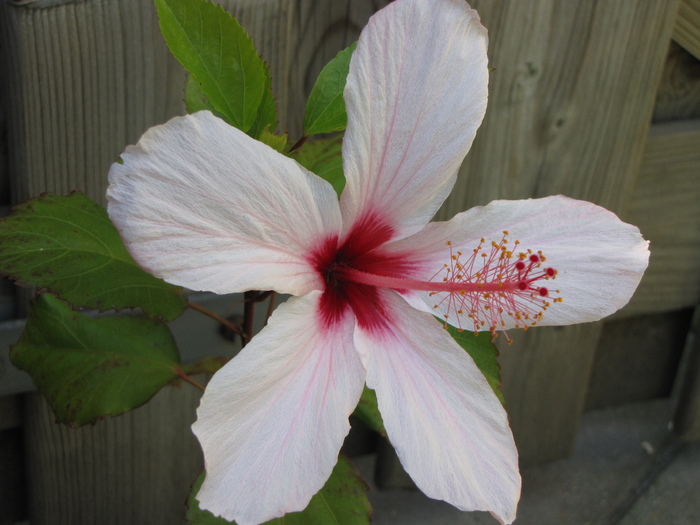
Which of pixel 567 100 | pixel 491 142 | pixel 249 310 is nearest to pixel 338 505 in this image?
pixel 249 310

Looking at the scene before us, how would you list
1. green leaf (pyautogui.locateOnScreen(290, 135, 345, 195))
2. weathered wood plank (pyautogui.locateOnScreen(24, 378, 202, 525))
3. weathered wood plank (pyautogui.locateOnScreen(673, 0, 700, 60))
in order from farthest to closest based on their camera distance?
weathered wood plank (pyautogui.locateOnScreen(673, 0, 700, 60)) → weathered wood plank (pyautogui.locateOnScreen(24, 378, 202, 525)) → green leaf (pyautogui.locateOnScreen(290, 135, 345, 195))

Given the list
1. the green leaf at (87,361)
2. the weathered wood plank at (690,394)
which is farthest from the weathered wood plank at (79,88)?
the weathered wood plank at (690,394)

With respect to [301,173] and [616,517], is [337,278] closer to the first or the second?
[301,173]

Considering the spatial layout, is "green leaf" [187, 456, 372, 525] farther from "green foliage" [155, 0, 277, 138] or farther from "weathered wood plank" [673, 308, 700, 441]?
"weathered wood plank" [673, 308, 700, 441]

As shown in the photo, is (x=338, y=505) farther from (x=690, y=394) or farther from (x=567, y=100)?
(x=690, y=394)

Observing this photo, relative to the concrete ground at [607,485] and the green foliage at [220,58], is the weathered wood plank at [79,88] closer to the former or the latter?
the green foliage at [220,58]

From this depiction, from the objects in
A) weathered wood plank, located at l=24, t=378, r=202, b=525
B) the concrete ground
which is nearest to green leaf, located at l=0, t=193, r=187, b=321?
weathered wood plank, located at l=24, t=378, r=202, b=525

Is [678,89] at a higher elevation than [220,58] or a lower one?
lower
